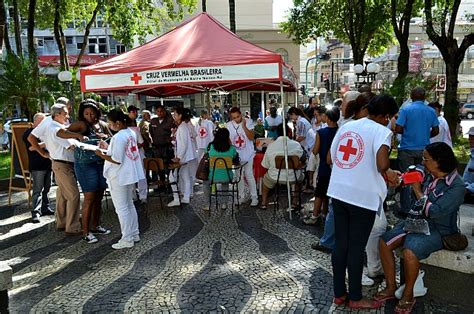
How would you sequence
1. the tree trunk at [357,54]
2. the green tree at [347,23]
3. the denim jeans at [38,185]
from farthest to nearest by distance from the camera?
the tree trunk at [357,54]
the green tree at [347,23]
the denim jeans at [38,185]

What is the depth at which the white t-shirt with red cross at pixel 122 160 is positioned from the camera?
525cm

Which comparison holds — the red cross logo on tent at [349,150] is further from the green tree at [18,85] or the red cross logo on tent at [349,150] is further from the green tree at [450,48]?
the green tree at [18,85]

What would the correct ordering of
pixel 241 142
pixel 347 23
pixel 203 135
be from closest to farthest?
1. pixel 241 142
2. pixel 203 135
3. pixel 347 23

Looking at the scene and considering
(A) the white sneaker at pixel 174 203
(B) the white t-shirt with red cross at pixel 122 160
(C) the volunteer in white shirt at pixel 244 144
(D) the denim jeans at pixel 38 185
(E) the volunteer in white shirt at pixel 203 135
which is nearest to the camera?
(B) the white t-shirt with red cross at pixel 122 160

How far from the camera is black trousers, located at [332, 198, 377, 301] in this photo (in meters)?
3.45

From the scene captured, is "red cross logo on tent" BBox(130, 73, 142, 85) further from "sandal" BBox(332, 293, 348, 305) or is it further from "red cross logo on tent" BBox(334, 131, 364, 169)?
"sandal" BBox(332, 293, 348, 305)

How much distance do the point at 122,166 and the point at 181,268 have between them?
145cm

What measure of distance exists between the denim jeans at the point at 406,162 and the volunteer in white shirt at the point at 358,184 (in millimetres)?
2668

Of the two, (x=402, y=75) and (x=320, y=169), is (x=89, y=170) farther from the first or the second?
(x=402, y=75)

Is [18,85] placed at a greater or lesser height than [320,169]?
greater

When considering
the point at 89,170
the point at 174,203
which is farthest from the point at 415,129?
the point at 89,170

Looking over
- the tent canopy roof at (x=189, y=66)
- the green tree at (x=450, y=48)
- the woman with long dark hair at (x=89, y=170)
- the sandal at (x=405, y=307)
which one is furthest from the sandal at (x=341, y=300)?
the green tree at (x=450, y=48)

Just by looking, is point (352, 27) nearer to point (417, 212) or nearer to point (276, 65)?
point (276, 65)

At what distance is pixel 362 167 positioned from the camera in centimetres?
341
